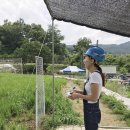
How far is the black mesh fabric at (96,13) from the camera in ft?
11.5

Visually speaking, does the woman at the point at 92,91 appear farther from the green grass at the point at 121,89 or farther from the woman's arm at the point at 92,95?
the green grass at the point at 121,89

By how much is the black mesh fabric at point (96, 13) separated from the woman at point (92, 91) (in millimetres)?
363

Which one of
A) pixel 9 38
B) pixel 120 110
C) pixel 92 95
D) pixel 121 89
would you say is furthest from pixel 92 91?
pixel 9 38

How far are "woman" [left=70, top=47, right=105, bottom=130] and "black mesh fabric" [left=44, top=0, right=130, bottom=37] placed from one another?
0.36 meters

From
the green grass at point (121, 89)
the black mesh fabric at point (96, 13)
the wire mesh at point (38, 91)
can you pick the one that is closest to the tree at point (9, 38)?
the green grass at point (121, 89)

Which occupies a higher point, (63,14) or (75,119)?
(63,14)

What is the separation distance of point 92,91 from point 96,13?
0.80 meters

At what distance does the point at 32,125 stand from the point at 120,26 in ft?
11.7

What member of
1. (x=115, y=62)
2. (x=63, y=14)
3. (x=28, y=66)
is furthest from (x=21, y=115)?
(x=115, y=62)

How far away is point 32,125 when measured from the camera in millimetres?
7188

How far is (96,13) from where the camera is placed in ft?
12.6

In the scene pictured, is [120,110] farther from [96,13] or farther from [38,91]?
[96,13]

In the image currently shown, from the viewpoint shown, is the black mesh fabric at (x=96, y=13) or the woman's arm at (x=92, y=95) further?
the black mesh fabric at (x=96, y=13)

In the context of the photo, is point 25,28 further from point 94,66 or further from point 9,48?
point 94,66
